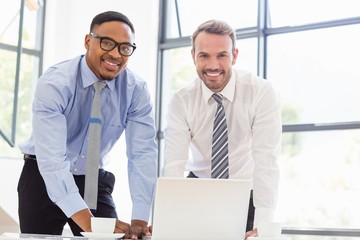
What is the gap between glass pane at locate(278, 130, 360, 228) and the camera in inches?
213

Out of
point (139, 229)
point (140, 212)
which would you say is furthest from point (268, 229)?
point (140, 212)

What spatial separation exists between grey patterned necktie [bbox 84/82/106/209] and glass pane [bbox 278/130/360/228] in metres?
3.19

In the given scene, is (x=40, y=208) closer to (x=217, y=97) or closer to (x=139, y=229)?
(x=139, y=229)

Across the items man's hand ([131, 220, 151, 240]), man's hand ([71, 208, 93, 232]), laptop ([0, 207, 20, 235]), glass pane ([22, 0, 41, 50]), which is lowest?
laptop ([0, 207, 20, 235])

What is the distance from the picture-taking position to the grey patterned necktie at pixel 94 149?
2.67 metres

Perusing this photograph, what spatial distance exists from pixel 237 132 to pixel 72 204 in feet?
2.87

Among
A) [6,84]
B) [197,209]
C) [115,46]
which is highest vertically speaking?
[6,84]

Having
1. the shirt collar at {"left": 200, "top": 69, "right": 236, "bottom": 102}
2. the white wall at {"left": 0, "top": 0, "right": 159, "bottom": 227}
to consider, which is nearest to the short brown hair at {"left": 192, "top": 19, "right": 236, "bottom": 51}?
the shirt collar at {"left": 200, "top": 69, "right": 236, "bottom": 102}

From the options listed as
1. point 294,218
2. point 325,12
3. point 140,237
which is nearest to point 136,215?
point 140,237

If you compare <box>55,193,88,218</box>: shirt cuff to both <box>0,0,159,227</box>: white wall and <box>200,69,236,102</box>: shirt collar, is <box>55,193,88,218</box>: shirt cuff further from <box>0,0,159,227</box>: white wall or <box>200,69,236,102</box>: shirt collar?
<box>0,0,159,227</box>: white wall

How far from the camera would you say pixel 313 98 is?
5637mm

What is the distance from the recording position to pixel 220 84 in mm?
2801

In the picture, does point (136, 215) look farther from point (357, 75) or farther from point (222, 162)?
point (357, 75)

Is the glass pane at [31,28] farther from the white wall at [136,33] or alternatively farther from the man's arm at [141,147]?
the man's arm at [141,147]
